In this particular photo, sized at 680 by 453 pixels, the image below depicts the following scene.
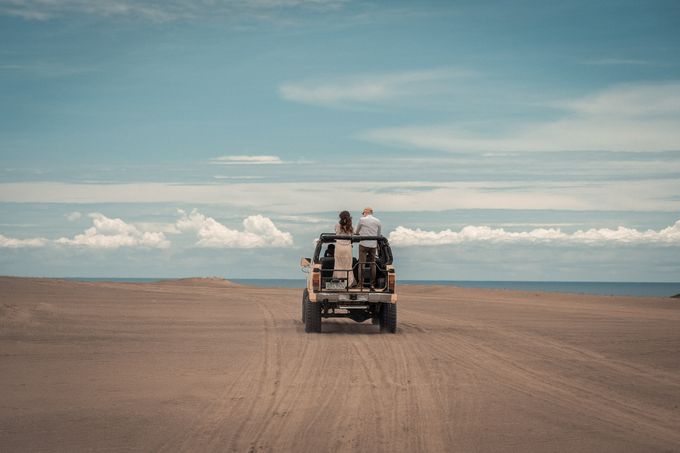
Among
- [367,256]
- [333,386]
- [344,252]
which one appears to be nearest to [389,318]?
[367,256]

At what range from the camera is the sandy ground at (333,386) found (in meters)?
8.01

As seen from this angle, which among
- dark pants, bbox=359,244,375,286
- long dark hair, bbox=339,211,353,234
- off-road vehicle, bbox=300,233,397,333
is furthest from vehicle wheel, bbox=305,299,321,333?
long dark hair, bbox=339,211,353,234

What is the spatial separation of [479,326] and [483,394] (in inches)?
453

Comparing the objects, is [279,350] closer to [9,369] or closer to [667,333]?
[9,369]

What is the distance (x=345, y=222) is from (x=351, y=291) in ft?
5.44

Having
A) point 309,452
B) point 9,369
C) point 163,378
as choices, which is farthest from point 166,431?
point 9,369

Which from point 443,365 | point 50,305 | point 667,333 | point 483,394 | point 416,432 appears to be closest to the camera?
point 416,432

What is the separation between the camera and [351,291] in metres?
18.9

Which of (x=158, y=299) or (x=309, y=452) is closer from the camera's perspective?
(x=309, y=452)

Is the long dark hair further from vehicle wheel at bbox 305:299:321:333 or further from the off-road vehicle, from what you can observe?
vehicle wheel at bbox 305:299:321:333

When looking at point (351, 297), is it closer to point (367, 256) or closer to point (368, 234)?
point (367, 256)

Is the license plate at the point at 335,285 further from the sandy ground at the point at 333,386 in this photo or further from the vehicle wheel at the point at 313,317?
the sandy ground at the point at 333,386

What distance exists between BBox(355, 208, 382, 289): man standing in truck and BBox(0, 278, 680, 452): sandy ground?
59.7 inches

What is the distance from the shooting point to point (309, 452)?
736cm
